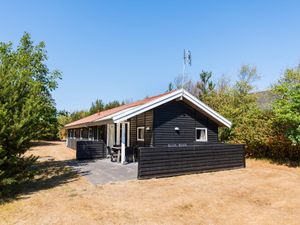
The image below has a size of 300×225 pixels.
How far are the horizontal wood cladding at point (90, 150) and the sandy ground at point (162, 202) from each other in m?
5.91

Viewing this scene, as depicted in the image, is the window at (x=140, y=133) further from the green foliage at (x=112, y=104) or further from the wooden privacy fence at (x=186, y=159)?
the green foliage at (x=112, y=104)

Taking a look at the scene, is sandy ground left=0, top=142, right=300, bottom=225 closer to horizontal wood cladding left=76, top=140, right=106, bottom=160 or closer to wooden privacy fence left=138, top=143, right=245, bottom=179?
wooden privacy fence left=138, top=143, right=245, bottom=179

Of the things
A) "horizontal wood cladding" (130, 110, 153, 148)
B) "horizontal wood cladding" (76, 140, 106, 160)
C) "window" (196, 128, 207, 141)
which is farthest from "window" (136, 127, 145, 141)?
"window" (196, 128, 207, 141)

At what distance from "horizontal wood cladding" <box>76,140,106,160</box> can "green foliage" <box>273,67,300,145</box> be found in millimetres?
11093

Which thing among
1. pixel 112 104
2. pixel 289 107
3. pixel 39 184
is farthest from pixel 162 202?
pixel 112 104

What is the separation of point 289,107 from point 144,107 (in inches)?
296

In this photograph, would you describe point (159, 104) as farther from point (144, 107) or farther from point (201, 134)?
point (201, 134)

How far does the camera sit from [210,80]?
114 ft

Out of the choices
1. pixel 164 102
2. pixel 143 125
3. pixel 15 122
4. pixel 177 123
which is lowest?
pixel 15 122

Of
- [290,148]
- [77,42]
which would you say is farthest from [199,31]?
[290,148]

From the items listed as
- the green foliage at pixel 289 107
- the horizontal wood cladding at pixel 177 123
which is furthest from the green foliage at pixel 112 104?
the green foliage at pixel 289 107

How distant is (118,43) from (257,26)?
10732mm

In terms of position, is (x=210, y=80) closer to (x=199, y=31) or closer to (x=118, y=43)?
(x=199, y=31)

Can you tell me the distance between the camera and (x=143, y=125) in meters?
14.6
